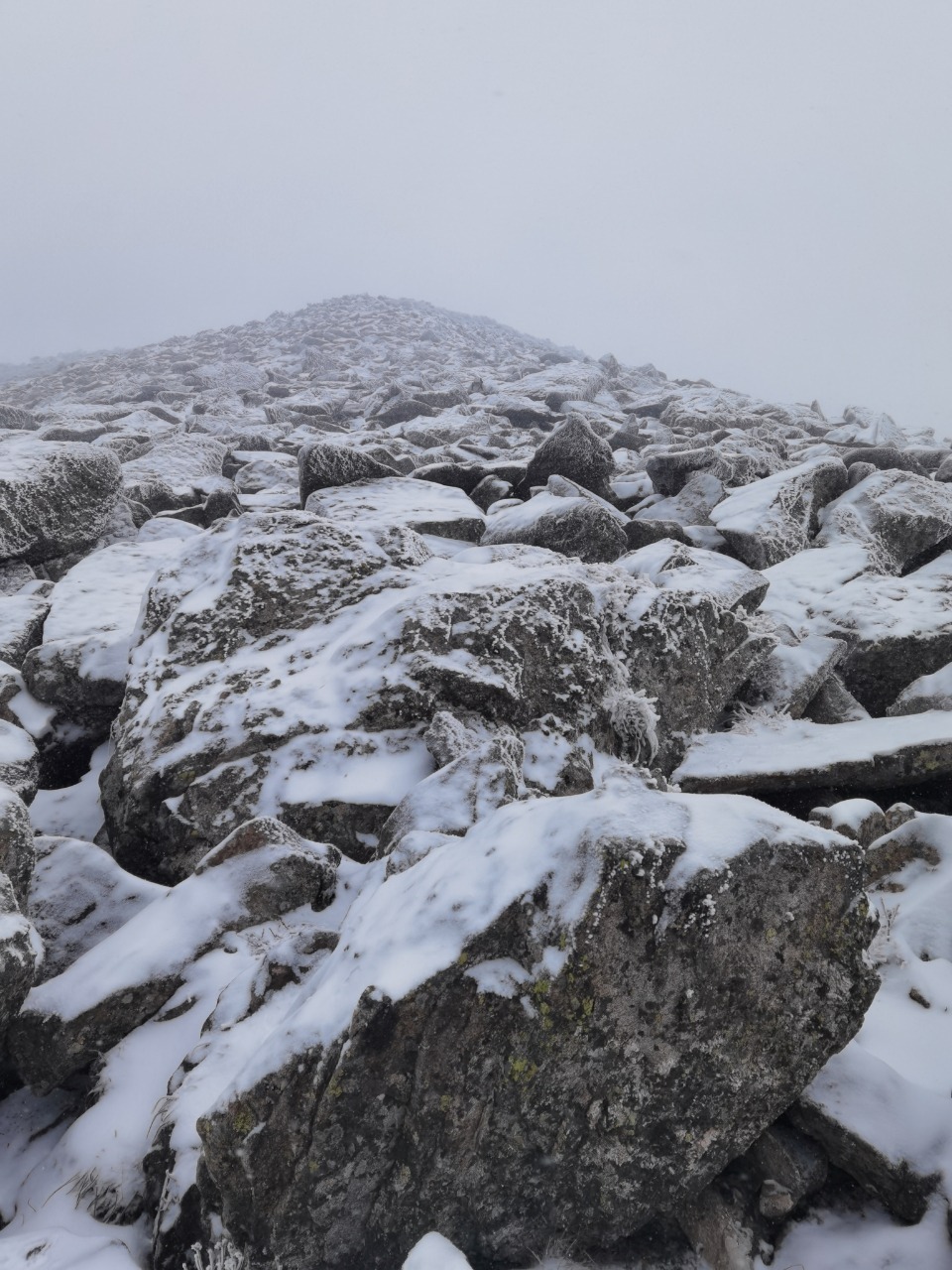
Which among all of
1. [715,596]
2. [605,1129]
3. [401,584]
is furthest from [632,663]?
[605,1129]

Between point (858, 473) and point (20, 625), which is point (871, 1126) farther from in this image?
point (858, 473)

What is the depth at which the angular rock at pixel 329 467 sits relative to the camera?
33.6 ft

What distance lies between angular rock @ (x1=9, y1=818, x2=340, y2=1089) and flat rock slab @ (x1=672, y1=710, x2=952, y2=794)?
3.02 metres

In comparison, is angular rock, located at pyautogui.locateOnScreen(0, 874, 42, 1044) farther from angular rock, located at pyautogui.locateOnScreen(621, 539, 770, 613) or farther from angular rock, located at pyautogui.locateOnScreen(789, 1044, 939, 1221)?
angular rock, located at pyautogui.locateOnScreen(621, 539, 770, 613)

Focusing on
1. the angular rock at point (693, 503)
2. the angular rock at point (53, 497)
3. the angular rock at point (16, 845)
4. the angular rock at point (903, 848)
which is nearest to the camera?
the angular rock at point (16, 845)

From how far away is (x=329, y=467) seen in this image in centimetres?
1032

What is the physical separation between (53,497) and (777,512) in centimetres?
999

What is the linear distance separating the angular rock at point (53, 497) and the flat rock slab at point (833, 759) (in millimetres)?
8228

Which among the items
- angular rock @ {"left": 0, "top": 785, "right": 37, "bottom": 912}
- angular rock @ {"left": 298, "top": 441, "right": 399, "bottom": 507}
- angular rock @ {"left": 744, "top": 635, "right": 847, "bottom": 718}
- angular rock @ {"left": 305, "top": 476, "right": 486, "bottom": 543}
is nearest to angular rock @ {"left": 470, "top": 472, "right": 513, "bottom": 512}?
angular rock @ {"left": 305, "top": 476, "right": 486, "bottom": 543}

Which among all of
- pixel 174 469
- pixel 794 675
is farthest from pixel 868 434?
pixel 174 469

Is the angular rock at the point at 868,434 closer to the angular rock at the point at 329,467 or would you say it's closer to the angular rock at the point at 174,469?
the angular rock at the point at 329,467

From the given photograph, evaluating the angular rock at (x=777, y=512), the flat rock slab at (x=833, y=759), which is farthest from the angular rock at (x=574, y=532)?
the flat rock slab at (x=833, y=759)

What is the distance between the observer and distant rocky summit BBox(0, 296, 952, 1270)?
255 cm

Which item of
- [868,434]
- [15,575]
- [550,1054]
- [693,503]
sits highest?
[550,1054]
